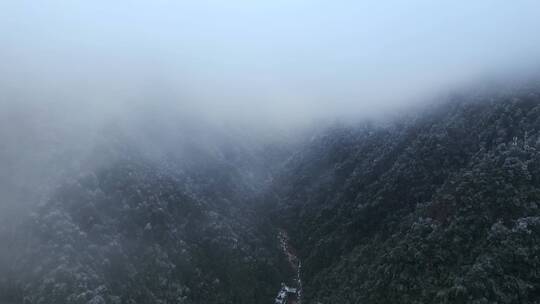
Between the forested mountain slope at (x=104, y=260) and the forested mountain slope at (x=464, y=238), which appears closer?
the forested mountain slope at (x=464, y=238)

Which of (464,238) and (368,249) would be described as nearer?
(464,238)

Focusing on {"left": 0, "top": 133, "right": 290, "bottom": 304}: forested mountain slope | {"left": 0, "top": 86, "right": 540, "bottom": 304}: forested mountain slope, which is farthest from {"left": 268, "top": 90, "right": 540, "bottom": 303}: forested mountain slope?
{"left": 0, "top": 133, "right": 290, "bottom": 304}: forested mountain slope

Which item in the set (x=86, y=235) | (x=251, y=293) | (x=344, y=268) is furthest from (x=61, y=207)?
(x=344, y=268)

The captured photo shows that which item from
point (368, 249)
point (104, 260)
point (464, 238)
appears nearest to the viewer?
point (464, 238)

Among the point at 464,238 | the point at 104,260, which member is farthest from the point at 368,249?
the point at 104,260

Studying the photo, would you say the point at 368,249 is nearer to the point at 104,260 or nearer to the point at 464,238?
the point at 464,238

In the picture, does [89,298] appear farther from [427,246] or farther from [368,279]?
[427,246]

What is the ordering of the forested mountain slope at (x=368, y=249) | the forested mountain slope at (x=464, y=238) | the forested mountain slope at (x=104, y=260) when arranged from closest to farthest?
1. the forested mountain slope at (x=464, y=238)
2. the forested mountain slope at (x=368, y=249)
3. the forested mountain slope at (x=104, y=260)

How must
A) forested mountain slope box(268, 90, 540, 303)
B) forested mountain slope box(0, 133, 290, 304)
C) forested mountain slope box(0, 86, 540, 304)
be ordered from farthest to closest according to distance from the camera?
1. forested mountain slope box(0, 133, 290, 304)
2. forested mountain slope box(0, 86, 540, 304)
3. forested mountain slope box(268, 90, 540, 303)

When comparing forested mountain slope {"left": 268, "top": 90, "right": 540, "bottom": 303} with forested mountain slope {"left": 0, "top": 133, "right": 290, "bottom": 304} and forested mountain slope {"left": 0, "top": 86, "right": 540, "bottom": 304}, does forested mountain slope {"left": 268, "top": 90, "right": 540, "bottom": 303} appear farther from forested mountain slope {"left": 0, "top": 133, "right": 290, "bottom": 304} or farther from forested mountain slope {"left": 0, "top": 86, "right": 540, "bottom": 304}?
forested mountain slope {"left": 0, "top": 133, "right": 290, "bottom": 304}

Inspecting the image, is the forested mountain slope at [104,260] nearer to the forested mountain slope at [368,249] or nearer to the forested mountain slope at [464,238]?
the forested mountain slope at [368,249]

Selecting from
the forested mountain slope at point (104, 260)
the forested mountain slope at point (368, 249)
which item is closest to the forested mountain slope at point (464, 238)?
the forested mountain slope at point (368, 249)
